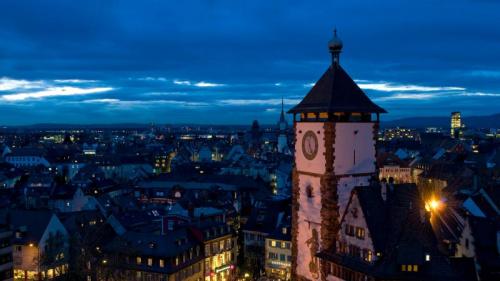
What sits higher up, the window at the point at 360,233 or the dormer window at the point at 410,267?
the window at the point at 360,233

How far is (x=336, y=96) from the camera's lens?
4500 cm

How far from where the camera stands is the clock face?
45.7 m

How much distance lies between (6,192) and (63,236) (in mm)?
51129

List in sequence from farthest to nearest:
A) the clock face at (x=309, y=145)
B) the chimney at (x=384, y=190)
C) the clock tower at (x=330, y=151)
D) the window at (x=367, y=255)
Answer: the clock face at (x=309, y=145) < the clock tower at (x=330, y=151) < the chimney at (x=384, y=190) < the window at (x=367, y=255)

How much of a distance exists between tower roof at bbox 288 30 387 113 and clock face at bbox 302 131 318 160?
2082mm

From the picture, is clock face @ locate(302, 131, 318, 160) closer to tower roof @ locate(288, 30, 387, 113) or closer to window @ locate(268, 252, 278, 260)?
tower roof @ locate(288, 30, 387, 113)

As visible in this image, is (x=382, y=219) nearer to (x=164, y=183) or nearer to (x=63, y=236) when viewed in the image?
(x=63, y=236)

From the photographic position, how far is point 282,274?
8131 cm

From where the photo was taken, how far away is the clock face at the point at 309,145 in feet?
150

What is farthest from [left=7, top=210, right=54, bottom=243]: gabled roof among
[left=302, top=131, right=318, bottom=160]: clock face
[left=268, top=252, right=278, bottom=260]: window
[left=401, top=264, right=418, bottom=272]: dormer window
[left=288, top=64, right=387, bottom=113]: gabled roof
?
[left=401, top=264, right=418, bottom=272]: dormer window

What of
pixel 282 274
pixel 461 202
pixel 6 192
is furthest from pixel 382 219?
pixel 6 192

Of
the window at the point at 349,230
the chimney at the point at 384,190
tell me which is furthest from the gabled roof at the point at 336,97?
the window at the point at 349,230

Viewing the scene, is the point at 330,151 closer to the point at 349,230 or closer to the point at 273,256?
the point at 349,230

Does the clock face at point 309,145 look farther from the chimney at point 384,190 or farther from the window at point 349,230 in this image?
the window at point 349,230
